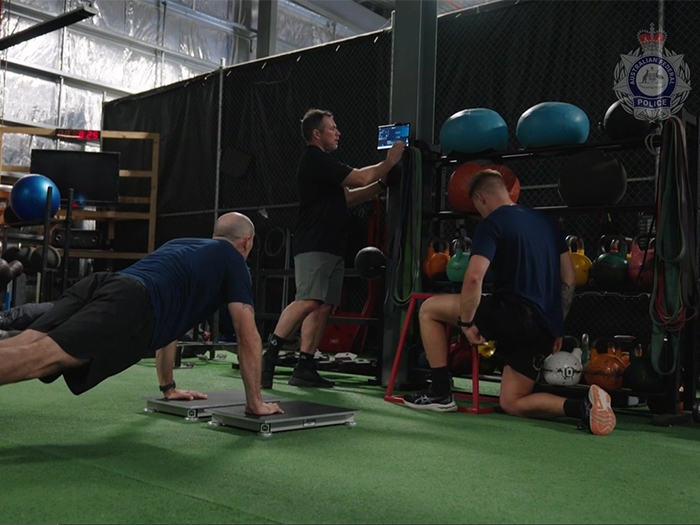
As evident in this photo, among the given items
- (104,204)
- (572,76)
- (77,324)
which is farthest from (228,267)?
(104,204)

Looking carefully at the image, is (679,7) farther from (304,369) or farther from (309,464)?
(309,464)

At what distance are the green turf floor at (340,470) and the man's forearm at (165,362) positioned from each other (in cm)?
17

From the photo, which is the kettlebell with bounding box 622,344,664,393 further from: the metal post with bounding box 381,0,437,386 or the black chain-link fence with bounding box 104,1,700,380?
the metal post with bounding box 381,0,437,386

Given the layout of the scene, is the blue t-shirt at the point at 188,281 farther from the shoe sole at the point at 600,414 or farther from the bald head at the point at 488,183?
the shoe sole at the point at 600,414

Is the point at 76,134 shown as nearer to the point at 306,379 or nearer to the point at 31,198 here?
the point at 31,198

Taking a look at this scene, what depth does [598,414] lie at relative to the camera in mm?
2912

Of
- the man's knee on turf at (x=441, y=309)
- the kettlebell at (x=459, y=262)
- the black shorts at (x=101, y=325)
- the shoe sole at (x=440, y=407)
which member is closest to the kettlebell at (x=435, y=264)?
the kettlebell at (x=459, y=262)

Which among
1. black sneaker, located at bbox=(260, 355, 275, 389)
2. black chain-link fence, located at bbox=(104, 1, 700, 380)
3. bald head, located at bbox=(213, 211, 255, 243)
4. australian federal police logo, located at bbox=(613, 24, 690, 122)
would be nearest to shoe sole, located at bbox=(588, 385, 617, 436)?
black chain-link fence, located at bbox=(104, 1, 700, 380)

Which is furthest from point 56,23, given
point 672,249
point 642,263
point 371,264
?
point 672,249

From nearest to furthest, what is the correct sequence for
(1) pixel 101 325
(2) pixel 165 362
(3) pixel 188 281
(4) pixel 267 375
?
(1) pixel 101 325 → (3) pixel 188 281 → (2) pixel 165 362 → (4) pixel 267 375

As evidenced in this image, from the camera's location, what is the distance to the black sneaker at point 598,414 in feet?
9.55

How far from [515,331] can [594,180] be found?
919 mm

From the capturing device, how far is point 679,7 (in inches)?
204

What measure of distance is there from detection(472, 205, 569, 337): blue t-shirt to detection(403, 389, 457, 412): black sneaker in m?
0.59
